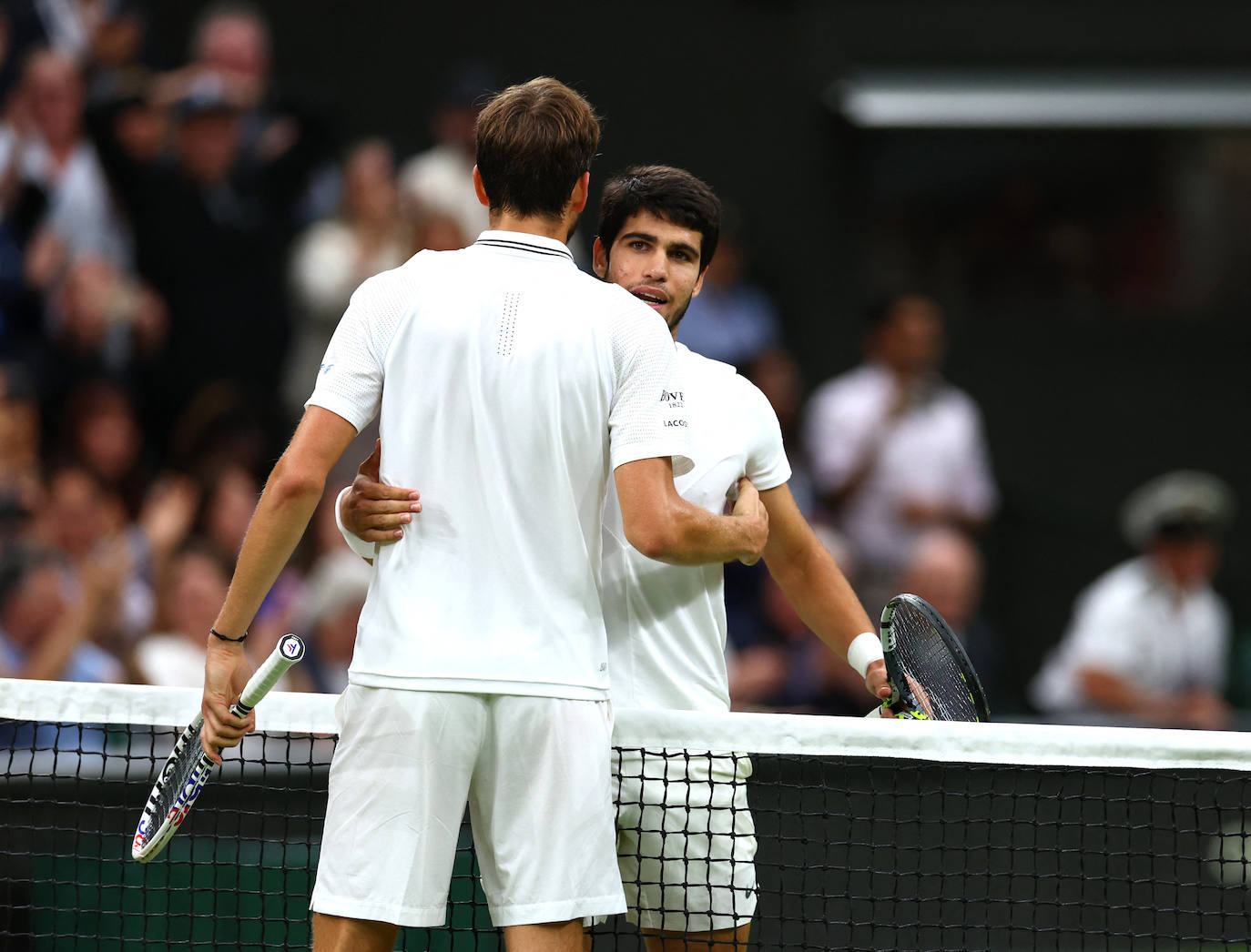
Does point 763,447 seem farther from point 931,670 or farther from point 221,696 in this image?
point 221,696

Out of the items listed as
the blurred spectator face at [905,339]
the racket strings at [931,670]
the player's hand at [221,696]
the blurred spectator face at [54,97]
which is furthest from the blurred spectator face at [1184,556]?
the player's hand at [221,696]

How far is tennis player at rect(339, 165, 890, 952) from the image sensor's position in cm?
369

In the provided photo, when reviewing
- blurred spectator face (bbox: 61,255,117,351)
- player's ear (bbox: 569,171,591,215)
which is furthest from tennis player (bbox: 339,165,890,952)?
blurred spectator face (bbox: 61,255,117,351)

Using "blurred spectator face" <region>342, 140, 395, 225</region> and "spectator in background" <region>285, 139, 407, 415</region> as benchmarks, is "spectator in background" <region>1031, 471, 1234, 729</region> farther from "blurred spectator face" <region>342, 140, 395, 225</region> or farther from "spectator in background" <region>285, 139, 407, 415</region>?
"blurred spectator face" <region>342, 140, 395, 225</region>

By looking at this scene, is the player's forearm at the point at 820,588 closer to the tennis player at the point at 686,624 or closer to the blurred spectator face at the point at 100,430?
the tennis player at the point at 686,624

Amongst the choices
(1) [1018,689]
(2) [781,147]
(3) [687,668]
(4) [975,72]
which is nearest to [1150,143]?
(4) [975,72]

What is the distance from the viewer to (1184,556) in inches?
328

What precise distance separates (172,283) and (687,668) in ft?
16.6

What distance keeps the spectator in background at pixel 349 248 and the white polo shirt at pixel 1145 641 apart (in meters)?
3.64

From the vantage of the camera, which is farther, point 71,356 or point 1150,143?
point 1150,143

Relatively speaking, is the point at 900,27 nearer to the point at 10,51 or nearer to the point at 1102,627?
the point at 1102,627

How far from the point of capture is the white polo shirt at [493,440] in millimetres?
3117

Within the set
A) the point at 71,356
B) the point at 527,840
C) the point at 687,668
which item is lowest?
the point at 527,840

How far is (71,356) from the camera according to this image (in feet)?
25.6
